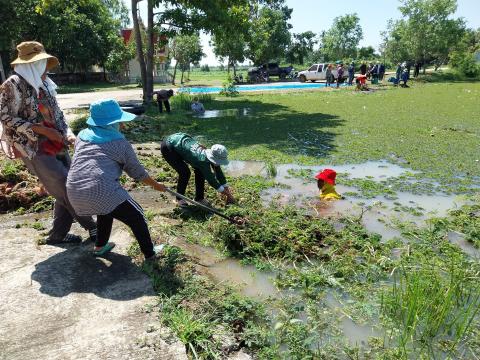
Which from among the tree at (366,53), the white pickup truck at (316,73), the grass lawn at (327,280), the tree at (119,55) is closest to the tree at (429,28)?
the white pickup truck at (316,73)

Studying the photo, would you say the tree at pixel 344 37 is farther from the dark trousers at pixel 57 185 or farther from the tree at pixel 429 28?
the dark trousers at pixel 57 185

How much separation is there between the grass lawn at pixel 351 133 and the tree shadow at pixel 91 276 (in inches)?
182

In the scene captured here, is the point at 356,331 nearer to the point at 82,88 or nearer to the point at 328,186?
the point at 328,186

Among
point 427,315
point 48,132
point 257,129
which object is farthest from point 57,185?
point 257,129

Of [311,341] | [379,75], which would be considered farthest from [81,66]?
[311,341]

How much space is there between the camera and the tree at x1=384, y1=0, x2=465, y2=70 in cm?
3300

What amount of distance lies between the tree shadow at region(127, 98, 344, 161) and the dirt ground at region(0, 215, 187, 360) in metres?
5.38

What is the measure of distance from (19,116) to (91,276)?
1526mm

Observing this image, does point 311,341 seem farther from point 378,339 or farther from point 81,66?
point 81,66

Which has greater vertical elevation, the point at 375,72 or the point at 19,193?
the point at 375,72

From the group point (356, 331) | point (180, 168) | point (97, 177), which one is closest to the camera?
point (356, 331)

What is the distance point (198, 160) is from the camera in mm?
4363

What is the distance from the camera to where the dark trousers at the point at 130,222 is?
10.4 ft

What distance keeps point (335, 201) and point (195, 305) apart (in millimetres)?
3065
